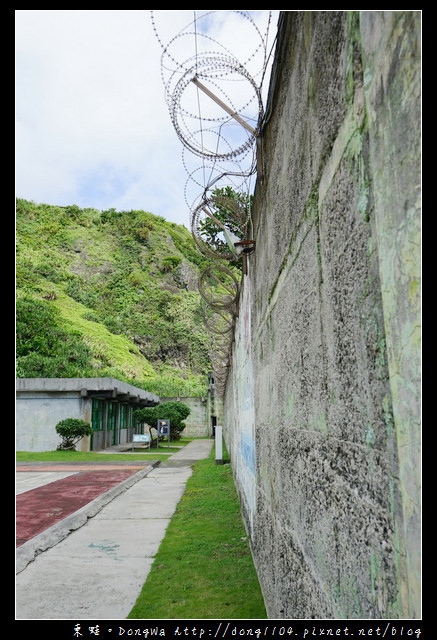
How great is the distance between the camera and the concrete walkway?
3.85m

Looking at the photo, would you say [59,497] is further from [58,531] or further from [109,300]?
[109,300]

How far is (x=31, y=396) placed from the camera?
22.8m

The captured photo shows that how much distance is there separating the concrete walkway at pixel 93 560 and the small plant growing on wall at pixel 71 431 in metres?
12.7

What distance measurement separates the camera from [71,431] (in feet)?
70.0

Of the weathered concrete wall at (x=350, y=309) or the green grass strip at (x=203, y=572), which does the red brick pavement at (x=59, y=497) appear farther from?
the weathered concrete wall at (x=350, y=309)

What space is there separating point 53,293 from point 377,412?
55.6 metres

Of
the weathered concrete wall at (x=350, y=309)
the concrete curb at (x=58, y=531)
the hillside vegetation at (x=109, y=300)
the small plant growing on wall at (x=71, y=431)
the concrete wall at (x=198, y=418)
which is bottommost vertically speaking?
the concrete wall at (x=198, y=418)

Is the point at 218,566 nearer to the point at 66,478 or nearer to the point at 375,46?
the point at 375,46

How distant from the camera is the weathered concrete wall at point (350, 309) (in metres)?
0.90

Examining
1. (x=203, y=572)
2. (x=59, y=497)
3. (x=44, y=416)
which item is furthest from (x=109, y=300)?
(x=203, y=572)

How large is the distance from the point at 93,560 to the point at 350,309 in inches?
199

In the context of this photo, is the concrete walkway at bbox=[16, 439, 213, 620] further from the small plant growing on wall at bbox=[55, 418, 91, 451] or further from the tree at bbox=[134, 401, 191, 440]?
the tree at bbox=[134, 401, 191, 440]

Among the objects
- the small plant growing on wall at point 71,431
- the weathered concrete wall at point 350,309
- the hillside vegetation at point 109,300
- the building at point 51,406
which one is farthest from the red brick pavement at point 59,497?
the hillside vegetation at point 109,300
